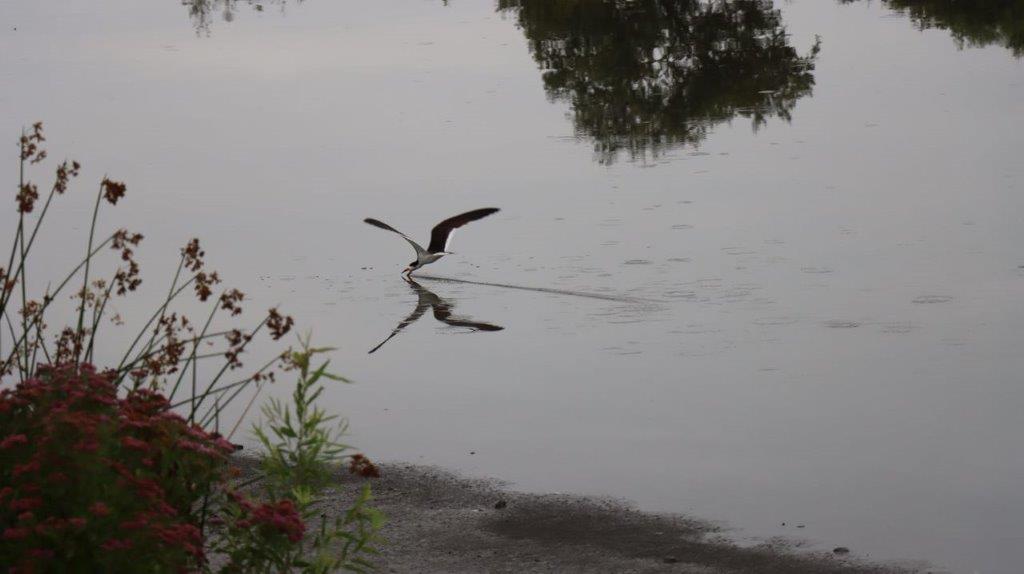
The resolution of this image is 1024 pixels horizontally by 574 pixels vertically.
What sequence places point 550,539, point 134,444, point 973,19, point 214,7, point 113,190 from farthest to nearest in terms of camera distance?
point 214,7
point 973,19
point 550,539
point 113,190
point 134,444

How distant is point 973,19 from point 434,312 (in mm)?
15669

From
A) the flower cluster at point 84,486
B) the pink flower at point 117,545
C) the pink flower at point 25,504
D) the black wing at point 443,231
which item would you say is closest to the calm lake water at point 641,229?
the black wing at point 443,231

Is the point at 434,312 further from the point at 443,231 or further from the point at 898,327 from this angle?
the point at 898,327

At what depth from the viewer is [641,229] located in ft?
41.1

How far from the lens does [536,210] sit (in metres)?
13.3

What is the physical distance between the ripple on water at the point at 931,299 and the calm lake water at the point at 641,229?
3 cm

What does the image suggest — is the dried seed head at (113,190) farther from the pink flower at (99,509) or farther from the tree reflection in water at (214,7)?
the tree reflection in water at (214,7)

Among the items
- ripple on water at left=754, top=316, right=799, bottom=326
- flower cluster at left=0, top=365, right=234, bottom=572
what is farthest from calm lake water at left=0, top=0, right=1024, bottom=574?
flower cluster at left=0, top=365, right=234, bottom=572

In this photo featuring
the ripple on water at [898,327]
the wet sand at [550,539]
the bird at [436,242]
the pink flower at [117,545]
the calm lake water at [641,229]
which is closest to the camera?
the pink flower at [117,545]

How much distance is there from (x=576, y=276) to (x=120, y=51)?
48.4 feet

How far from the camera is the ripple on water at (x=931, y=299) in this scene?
1011 centimetres

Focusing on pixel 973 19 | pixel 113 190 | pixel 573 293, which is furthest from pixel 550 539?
pixel 973 19

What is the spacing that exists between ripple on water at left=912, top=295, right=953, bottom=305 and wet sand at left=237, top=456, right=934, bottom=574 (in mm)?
4041

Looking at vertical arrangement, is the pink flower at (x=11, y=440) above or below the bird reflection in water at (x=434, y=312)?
below
